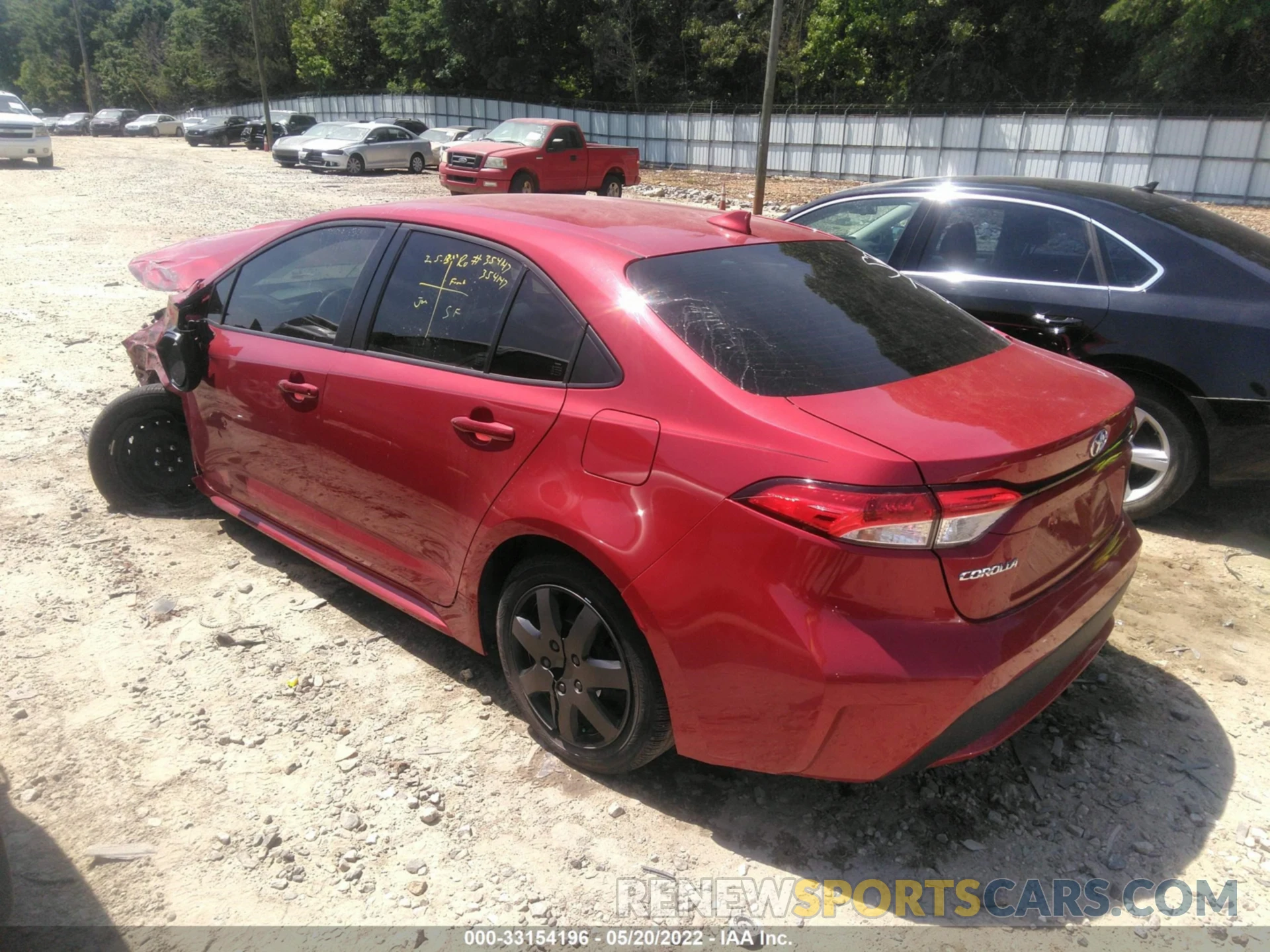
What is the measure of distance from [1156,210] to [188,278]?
5689 mm

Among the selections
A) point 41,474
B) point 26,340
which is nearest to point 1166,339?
point 41,474

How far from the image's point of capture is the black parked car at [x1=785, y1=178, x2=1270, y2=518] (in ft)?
13.9

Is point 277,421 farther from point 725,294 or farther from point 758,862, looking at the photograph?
point 758,862

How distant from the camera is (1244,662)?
11.7ft

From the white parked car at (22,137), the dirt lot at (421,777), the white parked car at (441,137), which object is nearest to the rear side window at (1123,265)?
the dirt lot at (421,777)

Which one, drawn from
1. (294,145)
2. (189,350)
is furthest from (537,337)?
(294,145)

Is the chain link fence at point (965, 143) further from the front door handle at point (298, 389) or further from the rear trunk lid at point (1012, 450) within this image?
the front door handle at point (298, 389)

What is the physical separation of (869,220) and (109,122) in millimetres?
57166

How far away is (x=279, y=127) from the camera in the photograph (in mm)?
38406

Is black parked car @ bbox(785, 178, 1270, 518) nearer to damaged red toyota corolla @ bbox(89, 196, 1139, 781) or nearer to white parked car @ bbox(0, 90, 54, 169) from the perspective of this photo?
damaged red toyota corolla @ bbox(89, 196, 1139, 781)

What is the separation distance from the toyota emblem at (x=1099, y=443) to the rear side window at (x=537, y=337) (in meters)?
1.51

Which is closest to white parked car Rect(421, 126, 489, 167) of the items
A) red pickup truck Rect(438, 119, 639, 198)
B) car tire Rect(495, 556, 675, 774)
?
red pickup truck Rect(438, 119, 639, 198)

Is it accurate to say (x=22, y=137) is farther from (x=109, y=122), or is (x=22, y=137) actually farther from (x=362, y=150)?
(x=109, y=122)

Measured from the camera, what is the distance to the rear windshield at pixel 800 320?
100 inches
